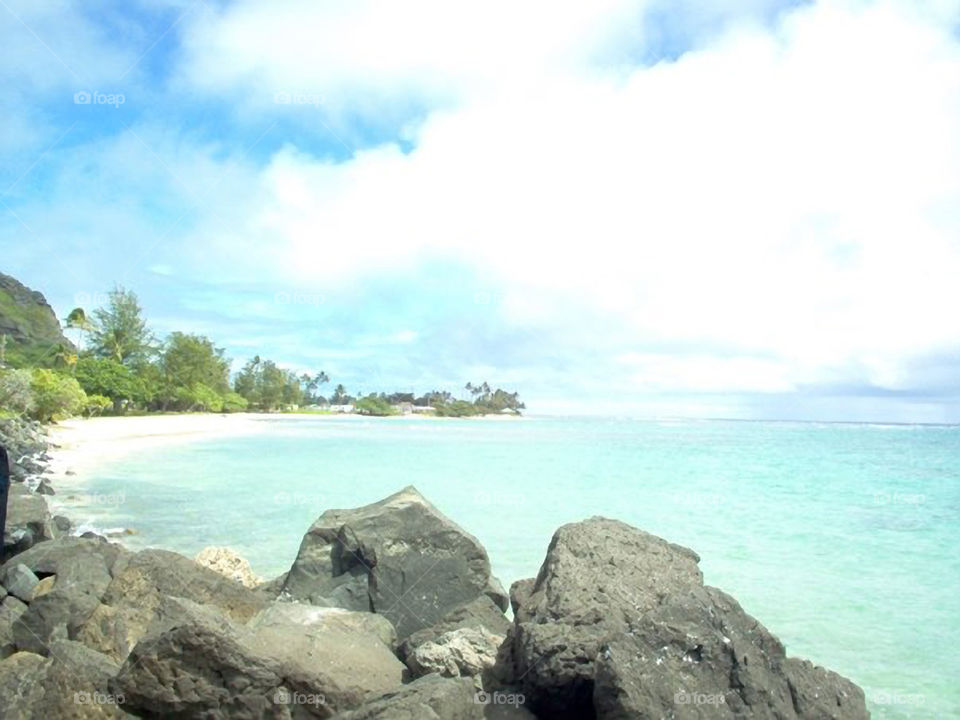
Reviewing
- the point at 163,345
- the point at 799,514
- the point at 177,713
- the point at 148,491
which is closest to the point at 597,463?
the point at 799,514

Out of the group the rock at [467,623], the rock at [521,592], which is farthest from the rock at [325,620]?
the rock at [521,592]

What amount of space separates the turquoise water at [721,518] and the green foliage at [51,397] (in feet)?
31.8

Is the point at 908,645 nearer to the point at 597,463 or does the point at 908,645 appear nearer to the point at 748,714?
the point at 748,714

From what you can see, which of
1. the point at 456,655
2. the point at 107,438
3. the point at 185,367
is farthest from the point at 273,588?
the point at 185,367

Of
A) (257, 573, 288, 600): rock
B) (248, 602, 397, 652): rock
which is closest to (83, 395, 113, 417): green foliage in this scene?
(257, 573, 288, 600): rock

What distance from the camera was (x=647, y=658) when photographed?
3.93 m

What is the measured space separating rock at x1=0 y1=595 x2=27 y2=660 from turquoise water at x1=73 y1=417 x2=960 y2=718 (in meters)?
4.81

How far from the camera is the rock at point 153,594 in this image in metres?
5.16

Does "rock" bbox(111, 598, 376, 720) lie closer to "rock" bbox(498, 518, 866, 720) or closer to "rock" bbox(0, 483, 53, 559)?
"rock" bbox(498, 518, 866, 720)

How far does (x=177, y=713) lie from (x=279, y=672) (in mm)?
553

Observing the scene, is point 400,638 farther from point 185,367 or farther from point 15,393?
point 185,367

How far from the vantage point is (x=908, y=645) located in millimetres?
8562

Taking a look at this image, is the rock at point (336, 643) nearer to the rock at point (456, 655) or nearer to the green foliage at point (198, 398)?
the rock at point (456, 655)

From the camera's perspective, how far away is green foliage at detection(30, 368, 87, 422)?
3722 cm
